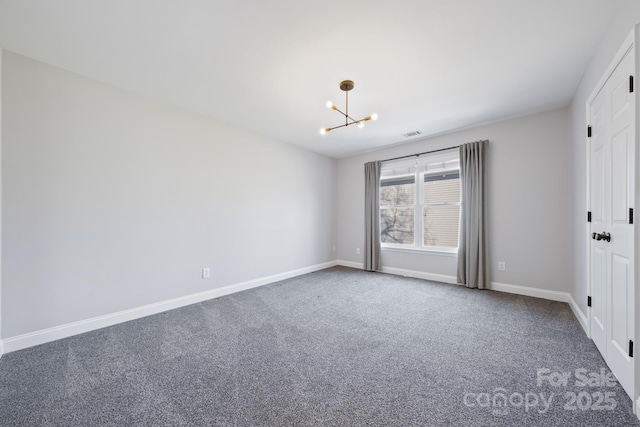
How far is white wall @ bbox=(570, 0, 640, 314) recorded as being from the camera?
1.74 metres

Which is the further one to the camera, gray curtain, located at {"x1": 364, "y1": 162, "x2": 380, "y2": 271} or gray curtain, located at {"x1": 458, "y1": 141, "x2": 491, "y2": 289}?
gray curtain, located at {"x1": 364, "y1": 162, "x2": 380, "y2": 271}

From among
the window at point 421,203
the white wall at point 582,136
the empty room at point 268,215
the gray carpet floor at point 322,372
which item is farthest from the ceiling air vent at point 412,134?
the gray carpet floor at point 322,372

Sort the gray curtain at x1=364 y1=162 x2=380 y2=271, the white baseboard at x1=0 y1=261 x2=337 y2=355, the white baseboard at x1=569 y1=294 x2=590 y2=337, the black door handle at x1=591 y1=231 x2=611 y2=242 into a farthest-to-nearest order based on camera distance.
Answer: the gray curtain at x1=364 y1=162 x2=380 y2=271
the white baseboard at x1=569 y1=294 x2=590 y2=337
the white baseboard at x1=0 y1=261 x2=337 y2=355
the black door handle at x1=591 y1=231 x2=611 y2=242

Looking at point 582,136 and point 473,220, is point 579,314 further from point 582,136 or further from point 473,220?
point 582,136

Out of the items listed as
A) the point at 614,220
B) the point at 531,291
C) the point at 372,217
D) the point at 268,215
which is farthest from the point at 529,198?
the point at 268,215

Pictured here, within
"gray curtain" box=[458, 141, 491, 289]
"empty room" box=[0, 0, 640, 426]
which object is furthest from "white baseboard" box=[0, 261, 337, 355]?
"gray curtain" box=[458, 141, 491, 289]

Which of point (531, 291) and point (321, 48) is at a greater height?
point (321, 48)

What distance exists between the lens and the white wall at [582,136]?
174 cm

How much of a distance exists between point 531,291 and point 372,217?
272 cm

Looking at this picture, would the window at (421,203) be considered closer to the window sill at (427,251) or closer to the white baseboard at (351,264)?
the window sill at (427,251)

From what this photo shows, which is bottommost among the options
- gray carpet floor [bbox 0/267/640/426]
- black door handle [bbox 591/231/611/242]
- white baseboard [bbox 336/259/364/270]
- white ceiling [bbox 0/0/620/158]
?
gray carpet floor [bbox 0/267/640/426]

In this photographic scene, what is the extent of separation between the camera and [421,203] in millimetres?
4738

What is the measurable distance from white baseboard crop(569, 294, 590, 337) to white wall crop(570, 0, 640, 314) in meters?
0.06

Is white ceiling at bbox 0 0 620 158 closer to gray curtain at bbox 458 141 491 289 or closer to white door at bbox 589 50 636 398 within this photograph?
white door at bbox 589 50 636 398
